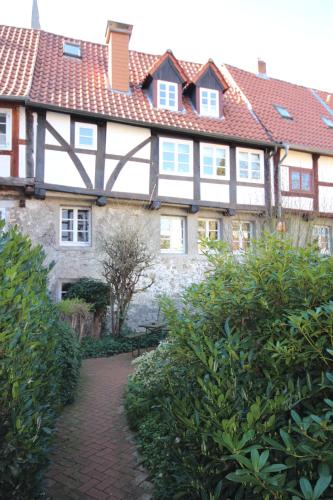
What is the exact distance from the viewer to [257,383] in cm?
205

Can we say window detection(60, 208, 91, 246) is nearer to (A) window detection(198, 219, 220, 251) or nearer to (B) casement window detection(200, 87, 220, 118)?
(A) window detection(198, 219, 220, 251)

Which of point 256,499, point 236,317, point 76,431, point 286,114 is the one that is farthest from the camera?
point 286,114

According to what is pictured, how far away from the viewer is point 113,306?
431 inches

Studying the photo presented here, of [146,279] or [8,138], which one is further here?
[146,279]

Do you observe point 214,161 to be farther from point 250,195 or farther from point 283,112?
point 283,112

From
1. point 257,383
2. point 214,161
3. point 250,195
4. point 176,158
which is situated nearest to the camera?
point 257,383

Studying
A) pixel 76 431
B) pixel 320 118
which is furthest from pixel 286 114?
pixel 76 431

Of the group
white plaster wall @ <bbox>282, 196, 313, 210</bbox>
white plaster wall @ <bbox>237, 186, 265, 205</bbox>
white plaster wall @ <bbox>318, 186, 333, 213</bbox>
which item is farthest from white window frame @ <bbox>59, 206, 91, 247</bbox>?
white plaster wall @ <bbox>318, 186, 333, 213</bbox>

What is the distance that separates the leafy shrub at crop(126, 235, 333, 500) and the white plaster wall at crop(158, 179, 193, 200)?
388 inches

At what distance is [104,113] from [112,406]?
910 cm

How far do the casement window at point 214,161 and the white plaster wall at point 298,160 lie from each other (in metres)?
2.56

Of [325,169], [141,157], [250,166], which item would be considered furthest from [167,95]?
[325,169]

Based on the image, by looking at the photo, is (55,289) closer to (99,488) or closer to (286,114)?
(99,488)

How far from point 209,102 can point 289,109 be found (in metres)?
4.73
